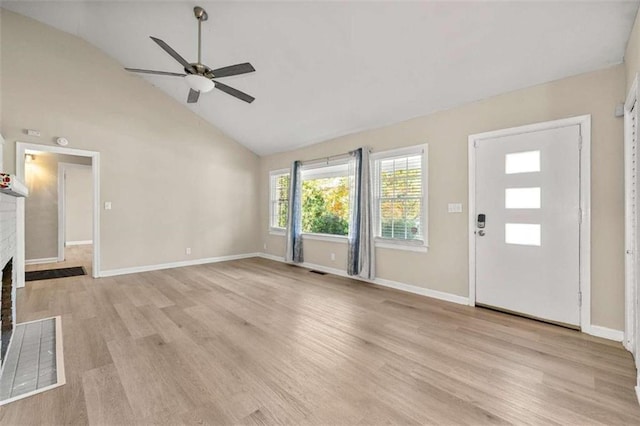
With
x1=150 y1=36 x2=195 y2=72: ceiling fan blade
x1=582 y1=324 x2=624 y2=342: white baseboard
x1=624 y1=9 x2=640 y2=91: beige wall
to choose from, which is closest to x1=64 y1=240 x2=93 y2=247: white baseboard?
x1=150 y1=36 x2=195 y2=72: ceiling fan blade

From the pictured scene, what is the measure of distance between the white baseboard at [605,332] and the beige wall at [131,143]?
20.0 ft

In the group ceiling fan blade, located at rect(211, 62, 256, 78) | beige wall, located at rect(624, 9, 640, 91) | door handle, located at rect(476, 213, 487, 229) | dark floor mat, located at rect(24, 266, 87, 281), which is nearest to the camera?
beige wall, located at rect(624, 9, 640, 91)

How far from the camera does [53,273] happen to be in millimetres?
4891

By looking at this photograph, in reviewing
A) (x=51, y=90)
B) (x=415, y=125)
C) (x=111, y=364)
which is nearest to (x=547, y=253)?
(x=415, y=125)

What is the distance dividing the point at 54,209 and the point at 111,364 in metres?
5.99

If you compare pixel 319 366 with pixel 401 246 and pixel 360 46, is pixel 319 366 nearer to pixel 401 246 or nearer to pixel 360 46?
pixel 401 246

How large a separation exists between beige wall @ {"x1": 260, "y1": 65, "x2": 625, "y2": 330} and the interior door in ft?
0.50

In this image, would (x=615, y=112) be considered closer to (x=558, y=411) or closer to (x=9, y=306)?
(x=558, y=411)

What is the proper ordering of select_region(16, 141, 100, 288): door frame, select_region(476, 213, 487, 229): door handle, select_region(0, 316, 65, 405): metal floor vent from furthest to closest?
select_region(16, 141, 100, 288): door frame < select_region(476, 213, 487, 229): door handle < select_region(0, 316, 65, 405): metal floor vent

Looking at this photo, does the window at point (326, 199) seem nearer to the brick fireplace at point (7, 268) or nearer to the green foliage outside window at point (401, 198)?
the green foliage outside window at point (401, 198)

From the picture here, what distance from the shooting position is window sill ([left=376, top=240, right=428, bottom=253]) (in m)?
3.84

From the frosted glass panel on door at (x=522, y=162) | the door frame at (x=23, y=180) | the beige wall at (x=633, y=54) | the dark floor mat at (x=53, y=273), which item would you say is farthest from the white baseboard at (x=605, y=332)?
the dark floor mat at (x=53, y=273)

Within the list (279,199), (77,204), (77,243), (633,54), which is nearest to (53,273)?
(279,199)

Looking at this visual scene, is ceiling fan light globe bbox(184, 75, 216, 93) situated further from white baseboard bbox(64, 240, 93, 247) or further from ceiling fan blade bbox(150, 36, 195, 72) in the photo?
white baseboard bbox(64, 240, 93, 247)
